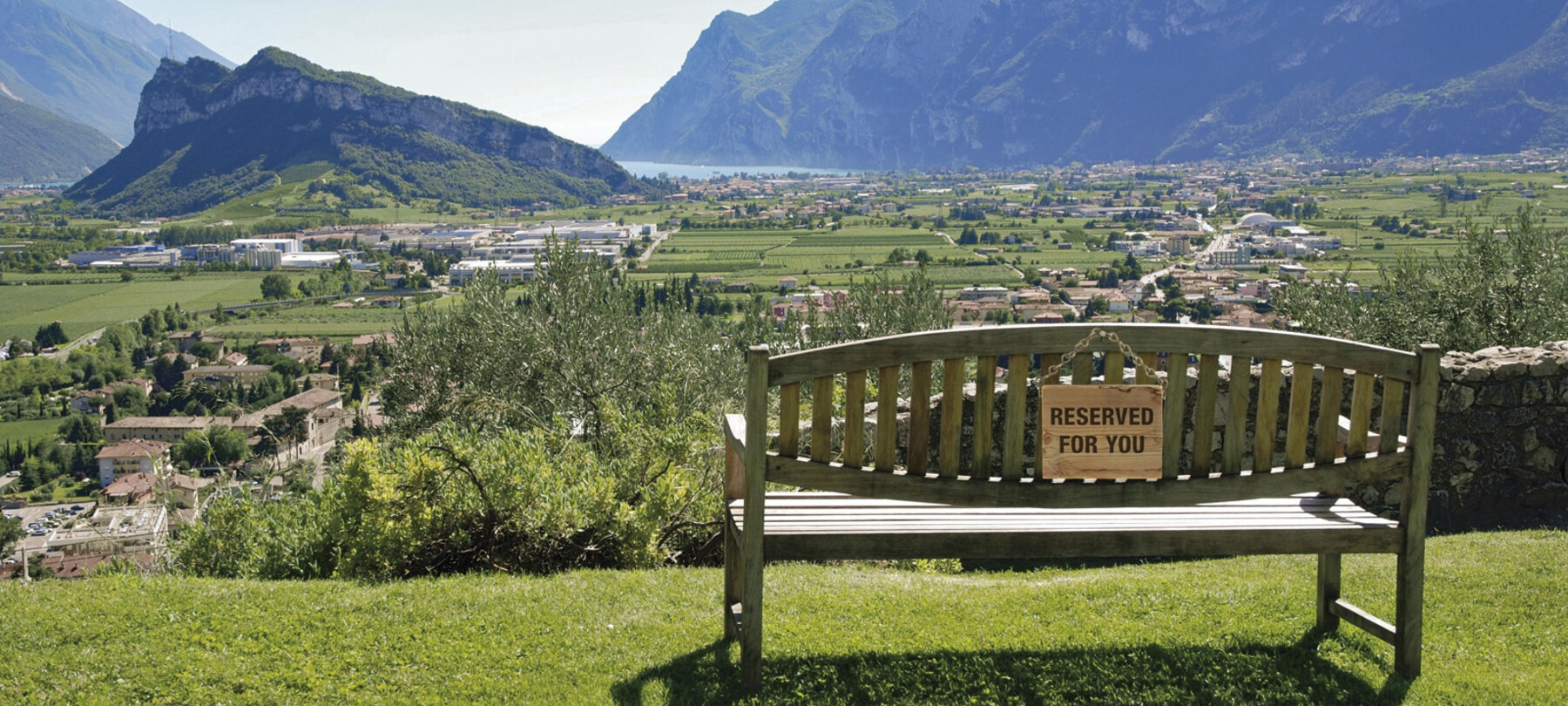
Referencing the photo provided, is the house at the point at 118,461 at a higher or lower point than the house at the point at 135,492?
lower

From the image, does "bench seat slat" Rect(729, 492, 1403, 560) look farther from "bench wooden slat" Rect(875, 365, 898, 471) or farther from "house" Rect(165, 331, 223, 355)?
"house" Rect(165, 331, 223, 355)

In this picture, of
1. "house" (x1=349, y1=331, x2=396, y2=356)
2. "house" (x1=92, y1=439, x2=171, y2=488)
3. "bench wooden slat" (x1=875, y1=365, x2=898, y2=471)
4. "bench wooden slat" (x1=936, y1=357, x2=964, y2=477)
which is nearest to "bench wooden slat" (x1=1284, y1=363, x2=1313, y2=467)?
"bench wooden slat" (x1=936, y1=357, x2=964, y2=477)

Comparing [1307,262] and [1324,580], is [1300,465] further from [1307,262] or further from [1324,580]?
[1307,262]

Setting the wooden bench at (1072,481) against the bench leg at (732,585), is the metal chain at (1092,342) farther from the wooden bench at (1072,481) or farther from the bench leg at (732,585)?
the bench leg at (732,585)

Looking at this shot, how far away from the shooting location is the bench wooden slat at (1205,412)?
12.2 ft

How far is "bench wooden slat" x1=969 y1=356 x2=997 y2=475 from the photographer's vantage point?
3.60 m

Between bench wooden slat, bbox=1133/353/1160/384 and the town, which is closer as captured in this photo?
bench wooden slat, bbox=1133/353/1160/384

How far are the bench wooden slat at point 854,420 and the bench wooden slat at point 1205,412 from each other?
1.11m

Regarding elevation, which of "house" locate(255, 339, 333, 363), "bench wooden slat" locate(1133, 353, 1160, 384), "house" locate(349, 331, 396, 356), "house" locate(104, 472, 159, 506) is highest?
"bench wooden slat" locate(1133, 353, 1160, 384)

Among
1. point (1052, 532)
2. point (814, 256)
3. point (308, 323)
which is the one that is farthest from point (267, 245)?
point (1052, 532)

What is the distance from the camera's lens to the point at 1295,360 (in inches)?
149

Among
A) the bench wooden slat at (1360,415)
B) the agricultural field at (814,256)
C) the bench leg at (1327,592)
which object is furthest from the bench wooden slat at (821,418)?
the agricultural field at (814,256)

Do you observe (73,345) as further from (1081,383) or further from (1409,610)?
(1409,610)

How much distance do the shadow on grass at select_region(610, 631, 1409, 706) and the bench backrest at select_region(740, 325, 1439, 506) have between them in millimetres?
634
